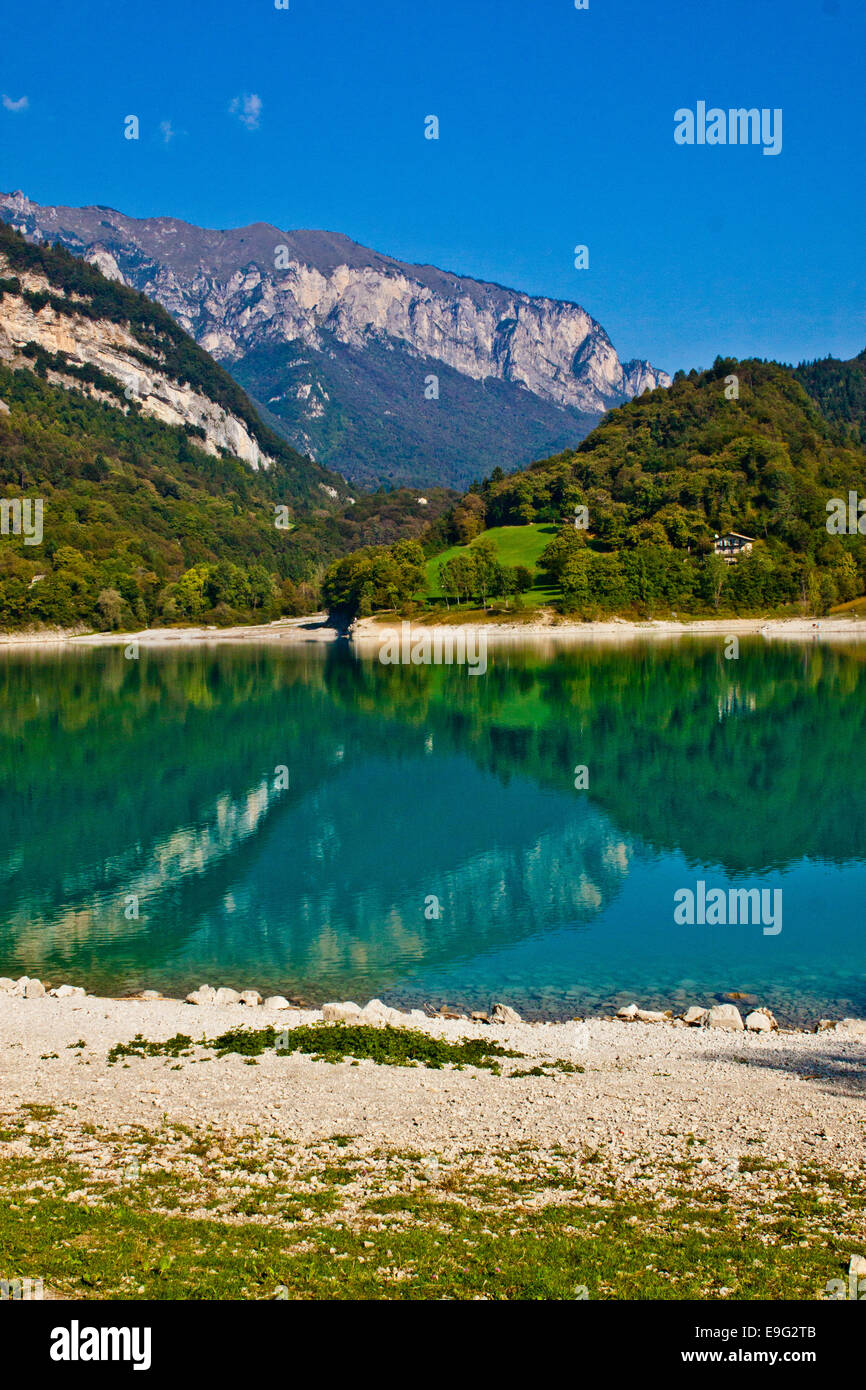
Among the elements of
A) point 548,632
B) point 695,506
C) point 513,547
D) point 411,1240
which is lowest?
point 411,1240

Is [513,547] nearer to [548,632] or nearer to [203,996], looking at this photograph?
[548,632]

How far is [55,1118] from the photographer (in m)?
11.8

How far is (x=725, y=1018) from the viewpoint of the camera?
17.1 metres

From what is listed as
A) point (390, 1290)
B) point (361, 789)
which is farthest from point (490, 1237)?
point (361, 789)

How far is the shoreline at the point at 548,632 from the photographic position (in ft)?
427

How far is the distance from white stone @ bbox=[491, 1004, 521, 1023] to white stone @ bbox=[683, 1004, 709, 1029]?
3.05m

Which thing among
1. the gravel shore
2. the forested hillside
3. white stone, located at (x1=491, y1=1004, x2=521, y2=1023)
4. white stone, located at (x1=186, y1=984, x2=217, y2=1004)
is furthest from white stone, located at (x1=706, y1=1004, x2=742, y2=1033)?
the forested hillside

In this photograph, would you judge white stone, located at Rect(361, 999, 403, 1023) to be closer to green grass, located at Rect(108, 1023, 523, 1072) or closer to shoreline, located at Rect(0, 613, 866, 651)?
green grass, located at Rect(108, 1023, 523, 1072)

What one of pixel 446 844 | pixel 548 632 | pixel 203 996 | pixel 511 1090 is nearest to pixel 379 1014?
pixel 203 996

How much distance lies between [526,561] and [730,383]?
199ft

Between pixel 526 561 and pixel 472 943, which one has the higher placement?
pixel 526 561

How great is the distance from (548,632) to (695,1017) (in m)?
121
